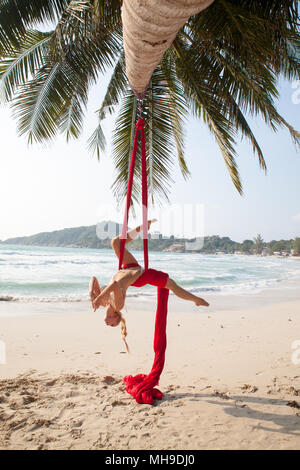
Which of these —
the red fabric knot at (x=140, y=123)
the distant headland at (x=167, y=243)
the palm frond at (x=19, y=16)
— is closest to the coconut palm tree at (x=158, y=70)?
the palm frond at (x=19, y=16)

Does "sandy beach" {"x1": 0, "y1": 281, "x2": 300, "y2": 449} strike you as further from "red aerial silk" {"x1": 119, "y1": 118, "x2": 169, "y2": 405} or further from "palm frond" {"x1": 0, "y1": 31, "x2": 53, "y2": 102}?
"palm frond" {"x1": 0, "y1": 31, "x2": 53, "y2": 102}

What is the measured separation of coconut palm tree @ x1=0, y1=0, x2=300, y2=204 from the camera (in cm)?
341

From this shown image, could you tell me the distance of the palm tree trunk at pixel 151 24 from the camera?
1300mm

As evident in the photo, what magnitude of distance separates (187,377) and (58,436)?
182cm

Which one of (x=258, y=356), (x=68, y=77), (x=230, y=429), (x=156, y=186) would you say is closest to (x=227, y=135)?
(x=156, y=186)

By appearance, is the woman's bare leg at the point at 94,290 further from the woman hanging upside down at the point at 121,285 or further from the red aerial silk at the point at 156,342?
the red aerial silk at the point at 156,342

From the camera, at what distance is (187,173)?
622cm

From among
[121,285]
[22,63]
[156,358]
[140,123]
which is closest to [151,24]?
[140,123]

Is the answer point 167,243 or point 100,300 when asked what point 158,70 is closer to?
point 100,300

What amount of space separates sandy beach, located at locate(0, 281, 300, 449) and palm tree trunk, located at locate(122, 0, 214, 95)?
2774 mm

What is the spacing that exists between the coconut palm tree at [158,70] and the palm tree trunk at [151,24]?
168 cm

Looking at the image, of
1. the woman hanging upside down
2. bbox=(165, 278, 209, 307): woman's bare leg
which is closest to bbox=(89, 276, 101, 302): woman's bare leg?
the woman hanging upside down

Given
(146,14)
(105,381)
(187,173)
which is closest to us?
(146,14)
